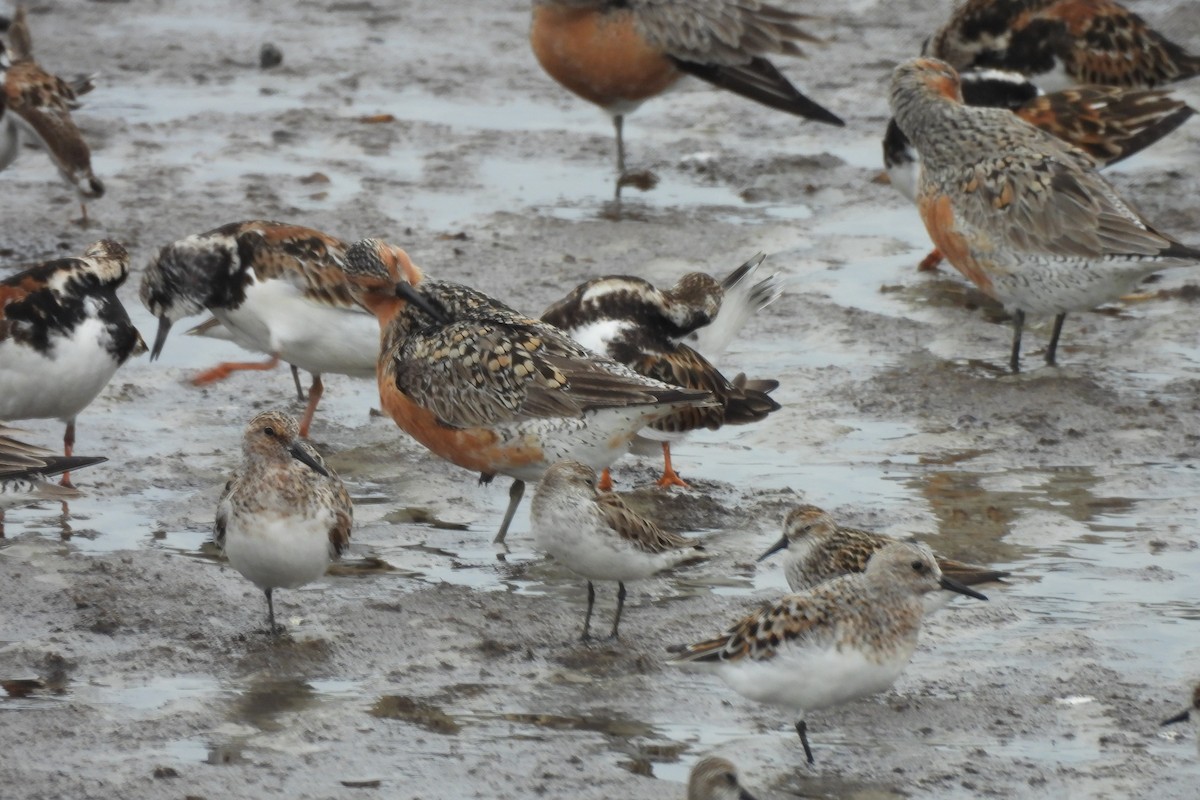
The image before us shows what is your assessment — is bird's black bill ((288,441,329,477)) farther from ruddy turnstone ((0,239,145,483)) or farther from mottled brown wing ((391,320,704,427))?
ruddy turnstone ((0,239,145,483))

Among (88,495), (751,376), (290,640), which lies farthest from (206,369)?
(290,640)

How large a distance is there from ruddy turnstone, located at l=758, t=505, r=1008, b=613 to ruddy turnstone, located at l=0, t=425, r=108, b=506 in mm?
2608

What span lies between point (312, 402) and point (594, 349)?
5.13ft

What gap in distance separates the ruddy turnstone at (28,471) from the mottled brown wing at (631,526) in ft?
6.37

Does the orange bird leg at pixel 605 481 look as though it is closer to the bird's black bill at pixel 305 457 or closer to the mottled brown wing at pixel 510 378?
the mottled brown wing at pixel 510 378

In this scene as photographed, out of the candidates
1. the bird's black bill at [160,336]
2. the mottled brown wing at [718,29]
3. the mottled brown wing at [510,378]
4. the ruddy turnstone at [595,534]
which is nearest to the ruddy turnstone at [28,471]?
the mottled brown wing at [510,378]

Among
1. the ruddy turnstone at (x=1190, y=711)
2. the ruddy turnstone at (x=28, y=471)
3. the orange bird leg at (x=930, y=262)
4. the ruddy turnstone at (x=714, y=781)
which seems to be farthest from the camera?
the orange bird leg at (x=930, y=262)

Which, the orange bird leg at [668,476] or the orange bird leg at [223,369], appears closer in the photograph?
the orange bird leg at [668,476]

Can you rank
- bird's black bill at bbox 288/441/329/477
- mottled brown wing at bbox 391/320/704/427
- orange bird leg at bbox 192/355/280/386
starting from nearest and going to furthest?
bird's black bill at bbox 288/441/329/477
mottled brown wing at bbox 391/320/704/427
orange bird leg at bbox 192/355/280/386

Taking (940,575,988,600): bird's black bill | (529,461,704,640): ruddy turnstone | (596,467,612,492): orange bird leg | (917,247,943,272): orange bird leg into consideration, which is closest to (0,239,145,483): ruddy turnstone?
(596,467,612,492): orange bird leg

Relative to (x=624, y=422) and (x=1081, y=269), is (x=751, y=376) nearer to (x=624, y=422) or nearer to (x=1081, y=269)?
(x=1081, y=269)

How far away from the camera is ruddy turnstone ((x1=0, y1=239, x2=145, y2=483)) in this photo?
7.99m

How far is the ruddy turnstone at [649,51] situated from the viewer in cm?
1318

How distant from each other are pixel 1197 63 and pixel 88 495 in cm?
874
